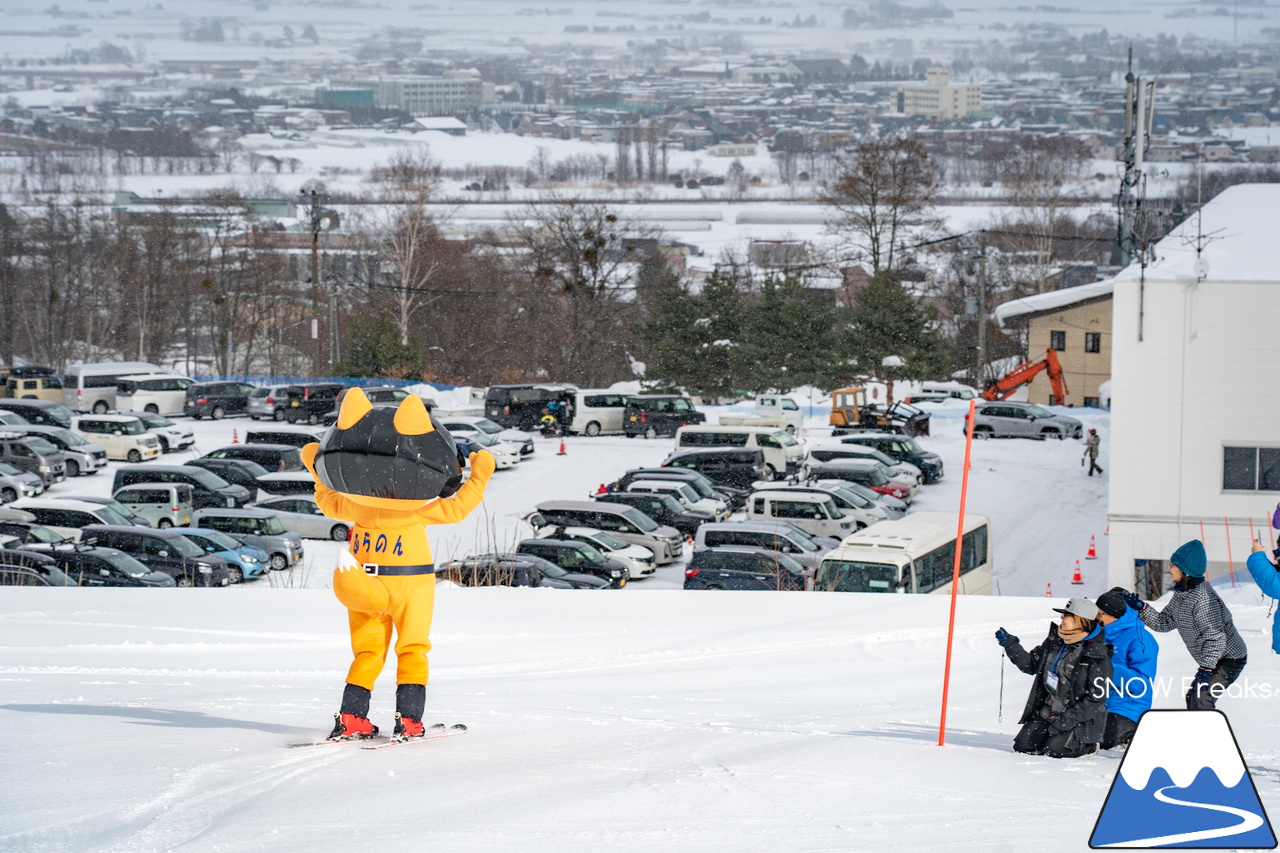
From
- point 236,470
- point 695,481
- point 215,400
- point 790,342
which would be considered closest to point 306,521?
point 236,470

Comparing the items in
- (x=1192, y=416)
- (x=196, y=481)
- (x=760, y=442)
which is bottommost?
(x=196, y=481)

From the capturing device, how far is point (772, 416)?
112 feet

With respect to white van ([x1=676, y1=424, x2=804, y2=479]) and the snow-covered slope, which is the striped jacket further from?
white van ([x1=676, y1=424, x2=804, y2=479])

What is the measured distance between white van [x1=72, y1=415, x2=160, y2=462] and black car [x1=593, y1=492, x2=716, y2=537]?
12596 millimetres

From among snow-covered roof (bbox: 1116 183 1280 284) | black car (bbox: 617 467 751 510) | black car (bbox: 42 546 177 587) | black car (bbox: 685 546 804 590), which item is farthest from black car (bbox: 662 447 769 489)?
black car (bbox: 42 546 177 587)

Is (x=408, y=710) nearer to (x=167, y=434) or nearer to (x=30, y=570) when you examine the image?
(x=30, y=570)

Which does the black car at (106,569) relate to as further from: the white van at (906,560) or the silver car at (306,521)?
the white van at (906,560)

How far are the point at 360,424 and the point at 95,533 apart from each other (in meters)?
15.3

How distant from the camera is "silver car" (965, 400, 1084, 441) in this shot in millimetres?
35562

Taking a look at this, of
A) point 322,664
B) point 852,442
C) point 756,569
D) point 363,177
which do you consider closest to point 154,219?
point 852,442

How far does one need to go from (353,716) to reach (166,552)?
14462 mm

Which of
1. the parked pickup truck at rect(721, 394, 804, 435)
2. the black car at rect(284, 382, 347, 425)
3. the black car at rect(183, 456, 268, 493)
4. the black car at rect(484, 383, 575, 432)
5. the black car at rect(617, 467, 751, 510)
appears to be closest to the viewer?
the black car at rect(617, 467, 751, 510)

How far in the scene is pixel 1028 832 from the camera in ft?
16.0

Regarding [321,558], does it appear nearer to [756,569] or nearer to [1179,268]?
[756,569]
